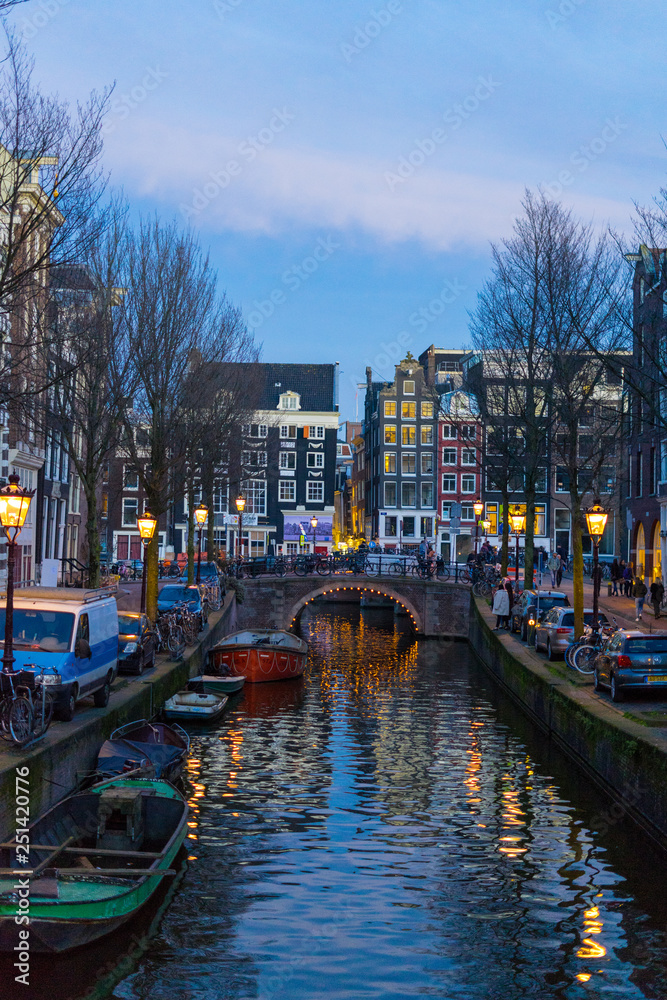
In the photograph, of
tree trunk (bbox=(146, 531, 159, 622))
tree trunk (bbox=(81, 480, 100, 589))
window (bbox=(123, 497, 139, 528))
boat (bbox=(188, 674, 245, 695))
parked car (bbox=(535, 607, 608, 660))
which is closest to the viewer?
tree trunk (bbox=(81, 480, 100, 589))

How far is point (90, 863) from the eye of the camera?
1502 centimetres

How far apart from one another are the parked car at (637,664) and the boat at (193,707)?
1081cm

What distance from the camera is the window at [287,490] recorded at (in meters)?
91.5

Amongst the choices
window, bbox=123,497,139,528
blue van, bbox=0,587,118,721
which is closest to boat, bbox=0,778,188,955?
blue van, bbox=0,587,118,721

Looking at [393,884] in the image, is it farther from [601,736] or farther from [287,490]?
[287,490]

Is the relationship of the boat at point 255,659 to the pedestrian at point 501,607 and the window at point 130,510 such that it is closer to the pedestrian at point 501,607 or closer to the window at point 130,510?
the pedestrian at point 501,607

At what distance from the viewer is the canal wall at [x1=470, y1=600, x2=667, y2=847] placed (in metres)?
17.8

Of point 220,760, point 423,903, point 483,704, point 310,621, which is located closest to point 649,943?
point 423,903

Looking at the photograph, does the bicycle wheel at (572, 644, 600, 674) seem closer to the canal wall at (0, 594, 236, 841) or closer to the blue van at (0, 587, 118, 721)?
the canal wall at (0, 594, 236, 841)

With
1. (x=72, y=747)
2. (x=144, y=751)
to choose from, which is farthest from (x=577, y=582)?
(x=72, y=747)

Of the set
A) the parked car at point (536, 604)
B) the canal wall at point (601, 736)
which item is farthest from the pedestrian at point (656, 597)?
the canal wall at point (601, 736)

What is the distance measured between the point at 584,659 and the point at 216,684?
38.5 feet

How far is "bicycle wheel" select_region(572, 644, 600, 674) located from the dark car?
11.5m

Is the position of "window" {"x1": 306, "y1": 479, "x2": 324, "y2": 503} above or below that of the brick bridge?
above
